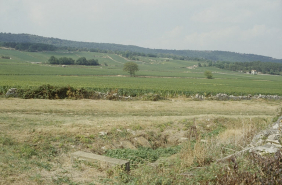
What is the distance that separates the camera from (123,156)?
9773 mm

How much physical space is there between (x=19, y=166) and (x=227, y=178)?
6.02 metres

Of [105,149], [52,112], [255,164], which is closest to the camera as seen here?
[255,164]

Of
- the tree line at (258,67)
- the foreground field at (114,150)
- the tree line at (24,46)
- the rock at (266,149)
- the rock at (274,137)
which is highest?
the tree line at (24,46)

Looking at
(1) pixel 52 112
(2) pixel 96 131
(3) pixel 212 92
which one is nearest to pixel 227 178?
(2) pixel 96 131

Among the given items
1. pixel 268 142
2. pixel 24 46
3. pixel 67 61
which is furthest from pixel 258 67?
pixel 268 142

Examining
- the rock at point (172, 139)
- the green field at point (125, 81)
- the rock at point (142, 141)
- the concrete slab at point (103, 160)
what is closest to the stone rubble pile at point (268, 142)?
the rock at point (172, 139)

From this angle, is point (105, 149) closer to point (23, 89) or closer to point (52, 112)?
point (52, 112)

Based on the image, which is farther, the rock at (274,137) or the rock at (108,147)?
the rock at (108,147)

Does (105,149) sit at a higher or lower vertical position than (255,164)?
lower

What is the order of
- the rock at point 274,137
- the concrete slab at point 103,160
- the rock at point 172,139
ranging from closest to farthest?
the concrete slab at point 103,160 < the rock at point 274,137 < the rock at point 172,139

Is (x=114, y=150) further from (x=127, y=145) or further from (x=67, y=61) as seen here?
(x=67, y=61)

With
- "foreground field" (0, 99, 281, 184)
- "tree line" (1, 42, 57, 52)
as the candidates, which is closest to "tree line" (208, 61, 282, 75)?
"tree line" (1, 42, 57, 52)

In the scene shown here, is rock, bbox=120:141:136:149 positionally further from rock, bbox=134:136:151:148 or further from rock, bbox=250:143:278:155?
rock, bbox=250:143:278:155

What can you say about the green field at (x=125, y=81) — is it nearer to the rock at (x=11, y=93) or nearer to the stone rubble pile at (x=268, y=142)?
the rock at (x=11, y=93)
